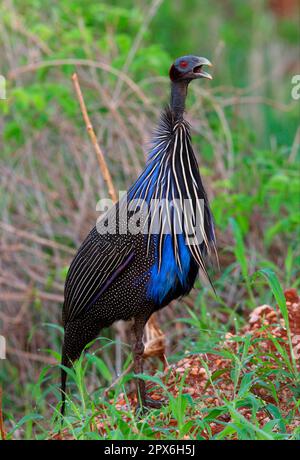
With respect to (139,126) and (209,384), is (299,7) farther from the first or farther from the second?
(209,384)

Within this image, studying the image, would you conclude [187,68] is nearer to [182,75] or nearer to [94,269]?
[182,75]

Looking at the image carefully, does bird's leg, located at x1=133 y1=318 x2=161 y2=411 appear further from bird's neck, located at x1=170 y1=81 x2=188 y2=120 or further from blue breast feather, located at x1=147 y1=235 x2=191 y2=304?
bird's neck, located at x1=170 y1=81 x2=188 y2=120

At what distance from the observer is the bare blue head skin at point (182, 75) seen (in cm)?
374

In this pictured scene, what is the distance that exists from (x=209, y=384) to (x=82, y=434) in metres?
0.72

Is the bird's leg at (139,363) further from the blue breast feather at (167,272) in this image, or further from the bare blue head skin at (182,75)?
the bare blue head skin at (182,75)

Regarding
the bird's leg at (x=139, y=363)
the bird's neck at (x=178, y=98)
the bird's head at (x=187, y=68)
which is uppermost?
the bird's head at (x=187, y=68)

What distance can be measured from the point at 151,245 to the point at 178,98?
63 cm

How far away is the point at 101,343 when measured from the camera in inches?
216

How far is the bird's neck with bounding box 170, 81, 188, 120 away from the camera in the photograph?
3.79 metres

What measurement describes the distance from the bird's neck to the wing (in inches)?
22.6

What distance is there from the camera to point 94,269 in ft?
12.1

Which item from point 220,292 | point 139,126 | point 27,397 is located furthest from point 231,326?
point 139,126

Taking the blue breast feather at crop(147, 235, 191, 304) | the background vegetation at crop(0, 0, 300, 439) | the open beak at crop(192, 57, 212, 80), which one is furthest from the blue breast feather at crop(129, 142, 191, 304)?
the background vegetation at crop(0, 0, 300, 439)

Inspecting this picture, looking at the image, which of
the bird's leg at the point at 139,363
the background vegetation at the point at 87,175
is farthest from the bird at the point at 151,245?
the background vegetation at the point at 87,175
